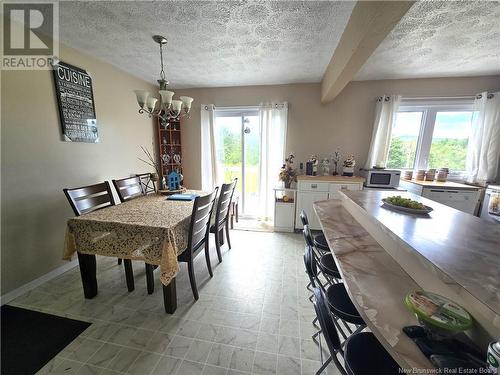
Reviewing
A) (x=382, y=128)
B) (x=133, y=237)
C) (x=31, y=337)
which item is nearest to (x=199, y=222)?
(x=133, y=237)

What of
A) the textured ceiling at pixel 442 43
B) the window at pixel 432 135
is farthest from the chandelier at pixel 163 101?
the window at pixel 432 135

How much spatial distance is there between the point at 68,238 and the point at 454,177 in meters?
5.05

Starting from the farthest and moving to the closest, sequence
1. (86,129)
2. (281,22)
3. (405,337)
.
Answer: (86,129), (281,22), (405,337)

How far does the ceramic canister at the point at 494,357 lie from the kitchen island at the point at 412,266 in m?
0.10

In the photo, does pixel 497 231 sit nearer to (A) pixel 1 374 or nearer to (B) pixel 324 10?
(B) pixel 324 10

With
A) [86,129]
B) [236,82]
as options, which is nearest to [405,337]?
[86,129]

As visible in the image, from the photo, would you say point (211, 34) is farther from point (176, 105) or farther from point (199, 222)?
point (199, 222)

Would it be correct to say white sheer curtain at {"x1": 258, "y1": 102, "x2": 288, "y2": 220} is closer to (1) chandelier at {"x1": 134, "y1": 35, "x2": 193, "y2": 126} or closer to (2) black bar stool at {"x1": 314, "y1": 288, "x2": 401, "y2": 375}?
(1) chandelier at {"x1": 134, "y1": 35, "x2": 193, "y2": 126}

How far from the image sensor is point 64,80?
7.26 feet

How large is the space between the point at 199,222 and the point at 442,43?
2991 millimetres

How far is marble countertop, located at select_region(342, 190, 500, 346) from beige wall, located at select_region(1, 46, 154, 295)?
9.86 ft

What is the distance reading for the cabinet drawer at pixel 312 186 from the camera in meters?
3.25

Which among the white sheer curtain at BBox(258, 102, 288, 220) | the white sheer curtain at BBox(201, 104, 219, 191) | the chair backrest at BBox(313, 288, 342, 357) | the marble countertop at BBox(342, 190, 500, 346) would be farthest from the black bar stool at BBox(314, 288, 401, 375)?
the white sheer curtain at BBox(201, 104, 219, 191)

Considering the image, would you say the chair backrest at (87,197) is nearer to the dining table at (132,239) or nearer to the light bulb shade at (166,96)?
the dining table at (132,239)
